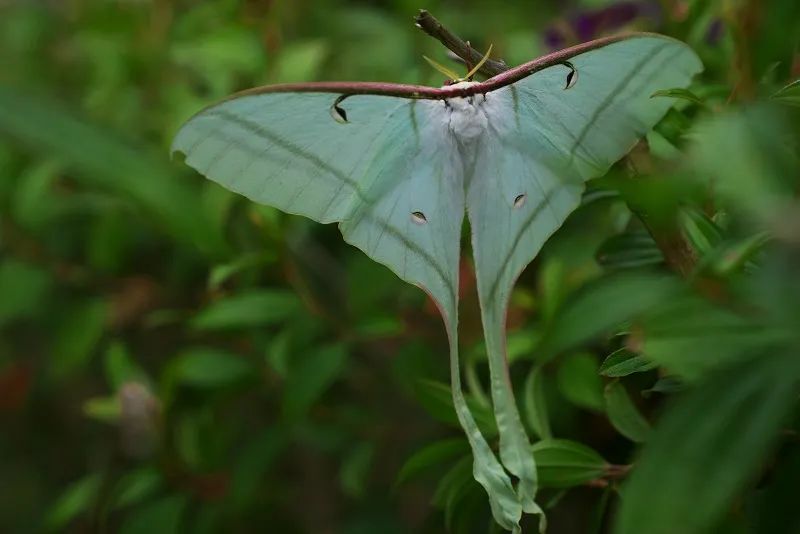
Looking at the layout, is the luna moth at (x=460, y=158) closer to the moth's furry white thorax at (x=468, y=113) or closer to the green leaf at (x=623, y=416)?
the moth's furry white thorax at (x=468, y=113)

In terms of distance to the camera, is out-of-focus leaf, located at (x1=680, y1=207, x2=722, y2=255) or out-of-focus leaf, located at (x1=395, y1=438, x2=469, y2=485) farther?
out-of-focus leaf, located at (x1=395, y1=438, x2=469, y2=485)

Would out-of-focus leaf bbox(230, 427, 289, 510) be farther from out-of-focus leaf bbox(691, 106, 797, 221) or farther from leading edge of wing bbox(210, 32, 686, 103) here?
out-of-focus leaf bbox(691, 106, 797, 221)

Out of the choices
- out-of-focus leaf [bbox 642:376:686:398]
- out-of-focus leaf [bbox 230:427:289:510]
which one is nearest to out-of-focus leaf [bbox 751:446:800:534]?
out-of-focus leaf [bbox 642:376:686:398]

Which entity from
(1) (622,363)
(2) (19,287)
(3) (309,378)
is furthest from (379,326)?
(2) (19,287)

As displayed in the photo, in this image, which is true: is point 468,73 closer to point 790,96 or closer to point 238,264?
point 790,96

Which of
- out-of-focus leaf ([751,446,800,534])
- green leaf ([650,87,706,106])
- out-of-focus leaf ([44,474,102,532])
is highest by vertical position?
green leaf ([650,87,706,106])

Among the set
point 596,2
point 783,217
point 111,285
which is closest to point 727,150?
point 783,217
